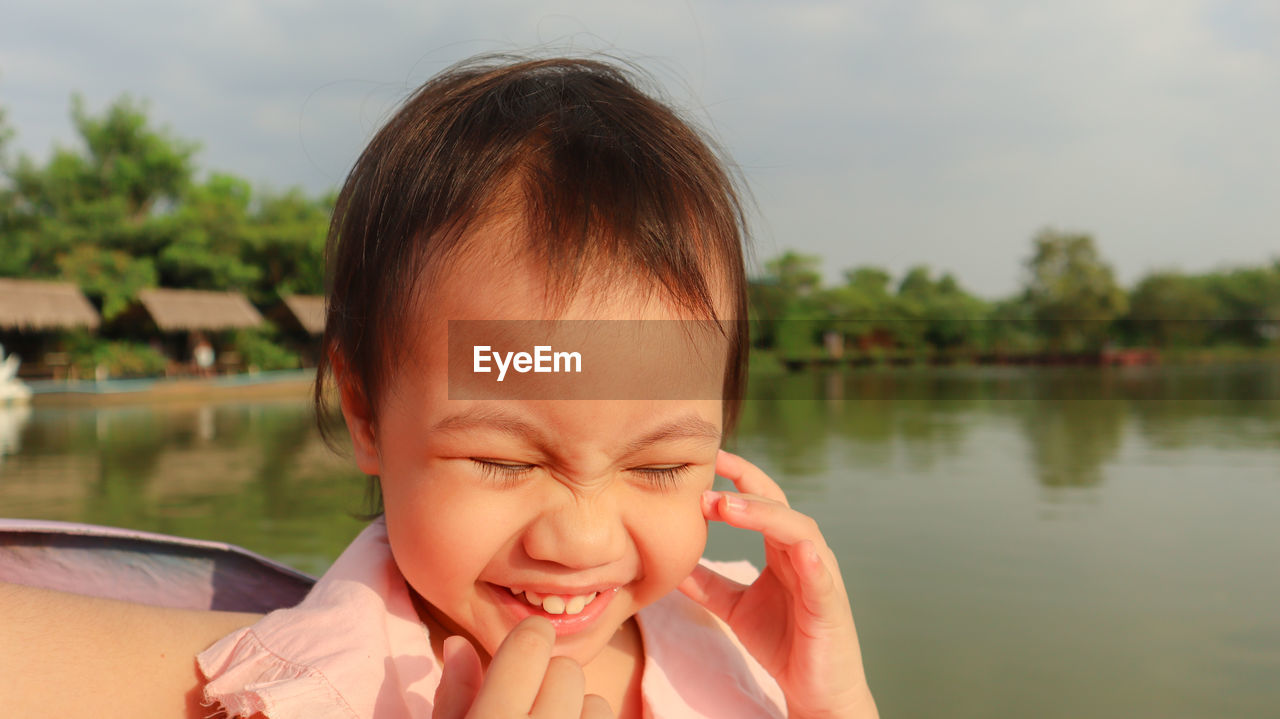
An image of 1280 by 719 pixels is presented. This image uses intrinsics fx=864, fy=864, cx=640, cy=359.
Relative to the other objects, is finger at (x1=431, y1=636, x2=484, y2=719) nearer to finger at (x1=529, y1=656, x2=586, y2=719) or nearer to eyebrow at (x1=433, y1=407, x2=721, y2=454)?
finger at (x1=529, y1=656, x2=586, y2=719)

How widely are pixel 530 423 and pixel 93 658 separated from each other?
435 millimetres

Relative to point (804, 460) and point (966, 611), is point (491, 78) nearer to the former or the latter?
point (966, 611)

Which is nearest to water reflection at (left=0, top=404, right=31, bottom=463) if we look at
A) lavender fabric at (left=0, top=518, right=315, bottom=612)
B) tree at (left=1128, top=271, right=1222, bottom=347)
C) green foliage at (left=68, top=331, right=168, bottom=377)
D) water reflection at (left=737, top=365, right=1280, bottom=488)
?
green foliage at (left=68, top=331, right=168, bottom=377)

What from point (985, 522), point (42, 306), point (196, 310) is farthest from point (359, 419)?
point (196, 310)

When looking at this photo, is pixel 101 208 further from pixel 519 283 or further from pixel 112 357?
pixel 519 283

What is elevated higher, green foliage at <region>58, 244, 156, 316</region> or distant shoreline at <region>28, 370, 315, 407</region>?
green foliage at <region>58, 244, 156, 316</region>

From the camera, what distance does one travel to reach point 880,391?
584 inches

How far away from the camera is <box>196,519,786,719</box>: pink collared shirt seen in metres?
0.77

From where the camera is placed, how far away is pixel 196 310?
17016 millimetres

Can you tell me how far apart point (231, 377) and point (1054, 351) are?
72.2ft

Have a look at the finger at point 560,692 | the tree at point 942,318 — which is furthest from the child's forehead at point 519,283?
the tree at point 942,318

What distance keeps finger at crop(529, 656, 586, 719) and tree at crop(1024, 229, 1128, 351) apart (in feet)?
92.6

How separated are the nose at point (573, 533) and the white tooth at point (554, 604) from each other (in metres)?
0.05

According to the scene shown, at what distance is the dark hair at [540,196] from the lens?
86 centimetres
